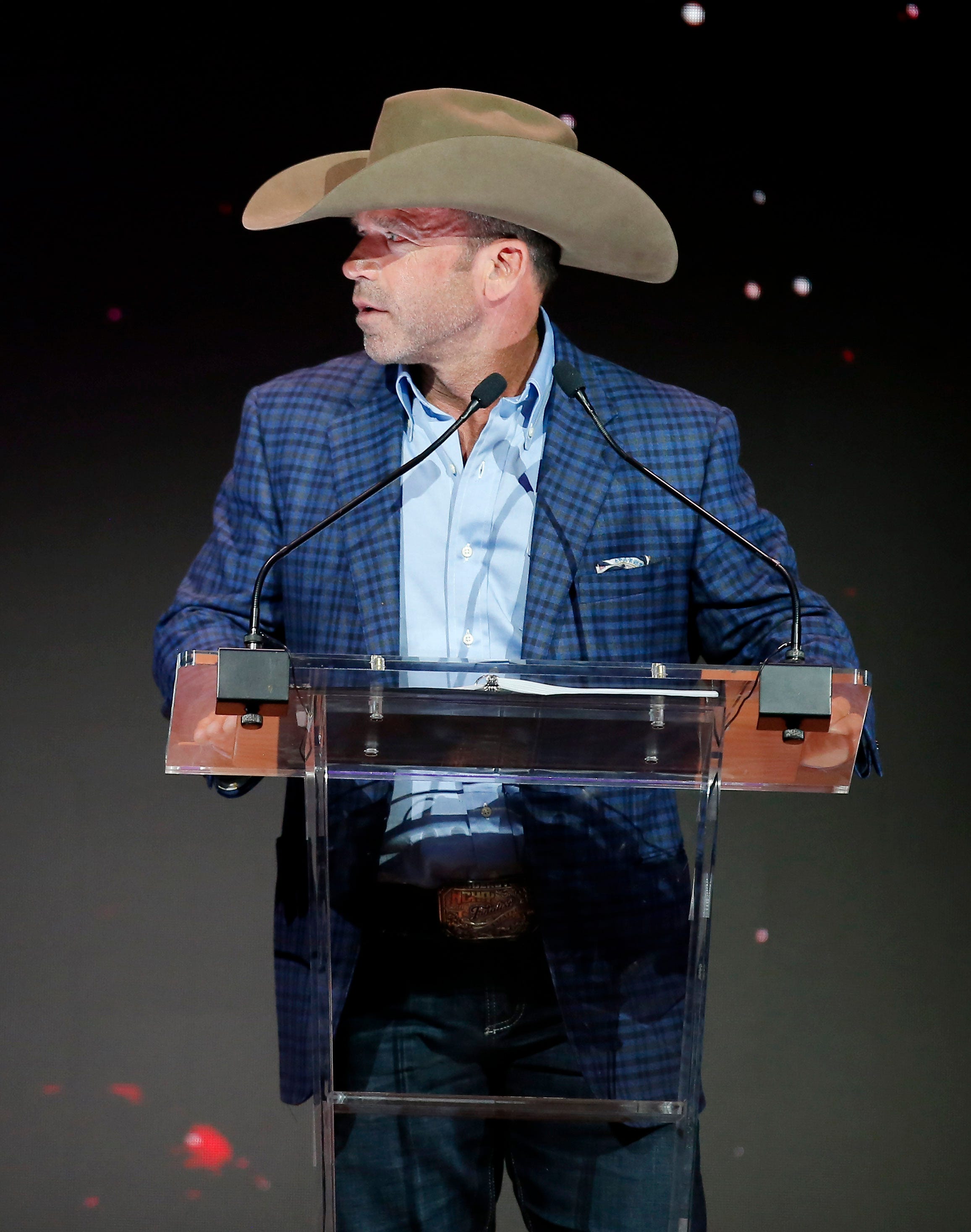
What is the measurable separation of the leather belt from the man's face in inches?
30.4

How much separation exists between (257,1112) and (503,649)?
1.46 m

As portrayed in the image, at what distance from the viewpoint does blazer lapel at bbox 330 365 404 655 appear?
6.16 ft

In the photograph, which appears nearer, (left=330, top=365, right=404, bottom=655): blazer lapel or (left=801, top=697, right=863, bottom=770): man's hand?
(left=801, top=697, right=863, bottom=770): man's hand

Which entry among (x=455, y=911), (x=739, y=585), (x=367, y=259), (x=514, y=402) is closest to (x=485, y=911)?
(x=455, y=911)

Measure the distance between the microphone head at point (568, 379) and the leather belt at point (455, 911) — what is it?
1.86 feet

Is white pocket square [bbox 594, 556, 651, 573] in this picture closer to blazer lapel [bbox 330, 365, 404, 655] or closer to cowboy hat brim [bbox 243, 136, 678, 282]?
blazer lapel [bbox 330, 365, 404, 655]

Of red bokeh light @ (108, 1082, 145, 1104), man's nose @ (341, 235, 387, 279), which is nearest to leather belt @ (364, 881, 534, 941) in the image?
man's nose @ (341, 235, 387, 279)

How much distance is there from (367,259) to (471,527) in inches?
14.8

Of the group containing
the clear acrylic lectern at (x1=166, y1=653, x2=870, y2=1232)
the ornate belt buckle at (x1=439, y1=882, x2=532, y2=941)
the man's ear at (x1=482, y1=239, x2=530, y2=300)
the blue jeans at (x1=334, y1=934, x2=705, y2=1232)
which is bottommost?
the blue jeans at (x1=334, y1=934, x2=705, y2=1232)

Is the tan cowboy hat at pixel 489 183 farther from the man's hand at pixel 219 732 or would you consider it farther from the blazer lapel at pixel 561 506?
the man's hand at pixel 219 732

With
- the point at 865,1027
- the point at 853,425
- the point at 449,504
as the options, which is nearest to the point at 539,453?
the point at 449,504

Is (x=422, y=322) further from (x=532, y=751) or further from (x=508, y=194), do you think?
(x=532, y=751)

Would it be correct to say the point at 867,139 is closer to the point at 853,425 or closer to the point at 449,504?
the point at 853,425

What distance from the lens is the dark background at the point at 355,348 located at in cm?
277
